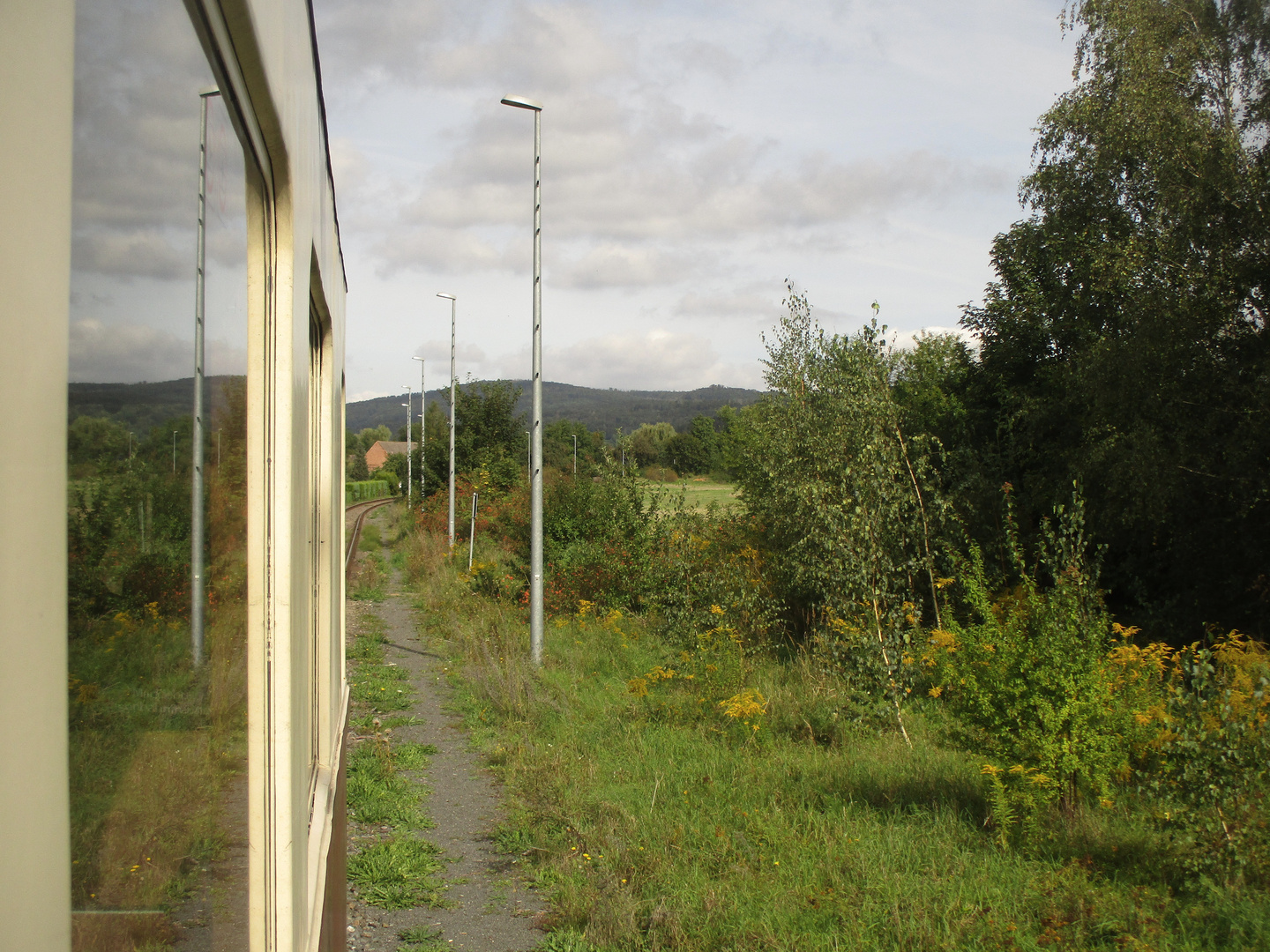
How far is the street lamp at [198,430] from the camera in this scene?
0.99 meters

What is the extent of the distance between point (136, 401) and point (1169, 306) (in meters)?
14.2

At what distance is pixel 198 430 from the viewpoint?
1.03m

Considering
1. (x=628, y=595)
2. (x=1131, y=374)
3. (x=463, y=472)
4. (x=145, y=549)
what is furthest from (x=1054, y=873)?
(x=463, y=472)

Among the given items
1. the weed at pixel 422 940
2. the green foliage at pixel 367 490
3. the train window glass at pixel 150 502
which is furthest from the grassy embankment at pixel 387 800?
the green foliage at pixel 367 490

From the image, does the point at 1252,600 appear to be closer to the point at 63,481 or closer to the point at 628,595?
the point at 628,595

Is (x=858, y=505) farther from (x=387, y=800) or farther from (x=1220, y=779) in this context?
(x=387, y=800)

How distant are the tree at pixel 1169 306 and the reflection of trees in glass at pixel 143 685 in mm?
12788

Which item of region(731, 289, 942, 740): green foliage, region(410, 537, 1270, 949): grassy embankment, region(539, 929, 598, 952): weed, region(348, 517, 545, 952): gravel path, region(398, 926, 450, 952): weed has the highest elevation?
region(731, 289, 942, 740): green foliage

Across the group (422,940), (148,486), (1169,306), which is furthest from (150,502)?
(1169,306)

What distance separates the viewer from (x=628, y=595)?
1614 centimetres

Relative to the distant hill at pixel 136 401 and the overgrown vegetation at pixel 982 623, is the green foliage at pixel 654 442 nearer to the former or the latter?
the overgrown vegetation at pixel 982 623

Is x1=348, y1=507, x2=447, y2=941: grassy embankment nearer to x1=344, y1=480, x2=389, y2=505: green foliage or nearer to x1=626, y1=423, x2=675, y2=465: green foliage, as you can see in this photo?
x1=344, y1=480, x2=389, y2=505: green foliage

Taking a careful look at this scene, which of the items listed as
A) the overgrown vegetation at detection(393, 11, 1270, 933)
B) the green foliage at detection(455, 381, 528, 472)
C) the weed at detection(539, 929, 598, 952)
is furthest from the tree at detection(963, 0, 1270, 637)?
the green foliage at detection(455, 381, 528, 472)

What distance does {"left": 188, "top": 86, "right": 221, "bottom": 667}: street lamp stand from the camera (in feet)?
3.26
